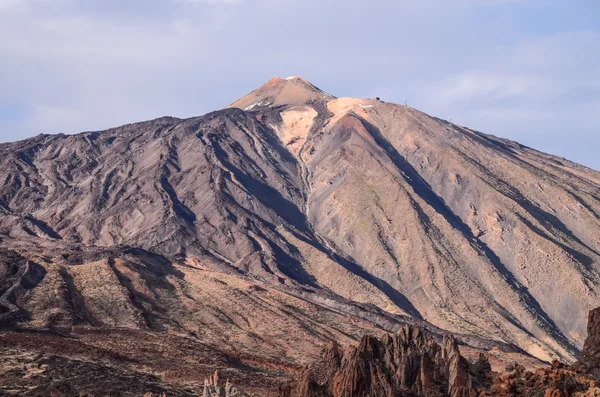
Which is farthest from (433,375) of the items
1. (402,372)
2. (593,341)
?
(593,341)

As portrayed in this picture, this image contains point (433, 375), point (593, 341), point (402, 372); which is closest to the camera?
point (593, 341)

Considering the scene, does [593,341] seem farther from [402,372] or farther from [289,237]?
[289,237]

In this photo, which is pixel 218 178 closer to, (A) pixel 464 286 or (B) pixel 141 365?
(A) pixel 464 286

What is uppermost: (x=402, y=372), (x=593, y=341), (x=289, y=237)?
(x=289, y=237)

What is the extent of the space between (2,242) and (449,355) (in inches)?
3675

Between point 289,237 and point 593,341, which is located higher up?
point 289,237

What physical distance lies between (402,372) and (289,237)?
101 metres

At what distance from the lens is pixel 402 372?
94.4ft

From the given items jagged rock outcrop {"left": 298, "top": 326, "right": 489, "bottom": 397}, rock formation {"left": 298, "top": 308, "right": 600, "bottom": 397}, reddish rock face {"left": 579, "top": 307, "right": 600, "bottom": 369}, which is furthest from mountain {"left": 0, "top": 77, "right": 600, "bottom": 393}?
reddish rock face {"left": 579, "top": 307, "right": 600, "bottom": 369}

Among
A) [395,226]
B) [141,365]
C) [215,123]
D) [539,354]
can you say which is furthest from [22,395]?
[215,123]

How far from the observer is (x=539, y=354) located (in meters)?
98.8

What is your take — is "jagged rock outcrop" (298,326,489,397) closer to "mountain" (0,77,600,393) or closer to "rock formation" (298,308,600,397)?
"rock formation" (298,308,600,397)

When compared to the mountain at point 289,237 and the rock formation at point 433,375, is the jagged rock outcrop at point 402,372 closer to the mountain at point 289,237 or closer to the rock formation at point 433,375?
the rock formation at point 433,375

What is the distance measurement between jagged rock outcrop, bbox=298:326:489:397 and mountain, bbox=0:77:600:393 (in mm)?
21872
